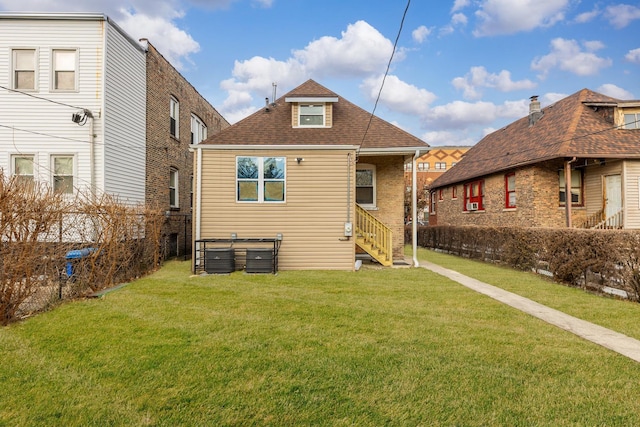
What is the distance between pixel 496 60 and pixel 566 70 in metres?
3.77

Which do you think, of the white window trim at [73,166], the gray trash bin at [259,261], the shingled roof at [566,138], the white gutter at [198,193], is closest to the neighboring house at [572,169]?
the shingled roof at [566,138]

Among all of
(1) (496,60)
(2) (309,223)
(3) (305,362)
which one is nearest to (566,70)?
(1) (496,60)

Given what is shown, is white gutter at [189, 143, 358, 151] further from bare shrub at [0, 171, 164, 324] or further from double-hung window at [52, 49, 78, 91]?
double-hung window at [52, 49, 78, 91]

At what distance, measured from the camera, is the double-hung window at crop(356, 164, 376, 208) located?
43.2 ft

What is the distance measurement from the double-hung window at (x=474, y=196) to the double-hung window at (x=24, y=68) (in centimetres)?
1982

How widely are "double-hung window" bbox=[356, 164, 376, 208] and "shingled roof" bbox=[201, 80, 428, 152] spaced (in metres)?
1.40

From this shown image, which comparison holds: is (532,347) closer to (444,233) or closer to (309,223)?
(309,223)

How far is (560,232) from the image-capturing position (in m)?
8.93

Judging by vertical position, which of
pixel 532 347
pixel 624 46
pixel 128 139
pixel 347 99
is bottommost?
pixel 532 347

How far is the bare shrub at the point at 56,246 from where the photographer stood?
17.1 feet

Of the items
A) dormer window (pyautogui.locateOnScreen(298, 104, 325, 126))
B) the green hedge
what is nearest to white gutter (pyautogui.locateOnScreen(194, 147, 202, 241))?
dormer window (pyautogui.locateOnScreen(298, 104, 325, 126))

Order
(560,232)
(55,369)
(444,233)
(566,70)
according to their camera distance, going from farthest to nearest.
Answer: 1. (444,233)
2. (566,70)
3. (560,232)
4. (55,369)

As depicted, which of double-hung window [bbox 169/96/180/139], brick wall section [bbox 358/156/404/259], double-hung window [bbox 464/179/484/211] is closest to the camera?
brick wall section [bbox 358/156/404/259]

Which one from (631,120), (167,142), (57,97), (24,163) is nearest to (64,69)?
(57,97)
